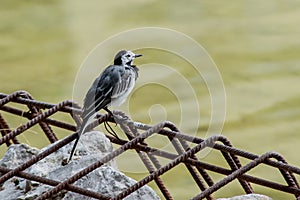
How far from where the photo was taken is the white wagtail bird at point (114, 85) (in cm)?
140

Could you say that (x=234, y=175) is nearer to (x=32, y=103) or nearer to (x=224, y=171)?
(x=224, y=171)

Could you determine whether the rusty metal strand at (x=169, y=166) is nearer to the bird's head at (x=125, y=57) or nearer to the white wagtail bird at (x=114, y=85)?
the white wagtail bird at (x=114, y=85)

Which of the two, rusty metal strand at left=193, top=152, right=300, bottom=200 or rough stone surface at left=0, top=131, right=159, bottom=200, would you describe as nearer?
rusty metal strand at left=193, top=152, right=300, bottom=200

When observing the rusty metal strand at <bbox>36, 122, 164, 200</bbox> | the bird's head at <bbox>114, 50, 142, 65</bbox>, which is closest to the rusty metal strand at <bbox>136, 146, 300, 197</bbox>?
the rusty metal strand at <bbox>36, 122, 164, 200</bbox>

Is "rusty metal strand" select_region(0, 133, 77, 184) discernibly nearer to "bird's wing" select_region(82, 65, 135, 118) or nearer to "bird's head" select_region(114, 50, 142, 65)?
"bird's wing" select_region(82, 65, 135, 118)

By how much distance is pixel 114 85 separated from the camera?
4.79 ft

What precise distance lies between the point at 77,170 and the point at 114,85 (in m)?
0.25

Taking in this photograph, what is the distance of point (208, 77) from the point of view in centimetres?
226

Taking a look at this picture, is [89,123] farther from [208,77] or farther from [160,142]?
[160,142]

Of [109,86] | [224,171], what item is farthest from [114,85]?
[224,171]

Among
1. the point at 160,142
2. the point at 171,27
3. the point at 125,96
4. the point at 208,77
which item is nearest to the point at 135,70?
the point at 125,96

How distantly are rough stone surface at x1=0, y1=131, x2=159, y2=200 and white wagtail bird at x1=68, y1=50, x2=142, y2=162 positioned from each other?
47 millimetres

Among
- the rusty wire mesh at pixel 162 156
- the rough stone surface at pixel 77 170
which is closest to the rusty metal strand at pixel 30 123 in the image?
the rusty wire mesh at pixel 162 156

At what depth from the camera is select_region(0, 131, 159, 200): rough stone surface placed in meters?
1.22
